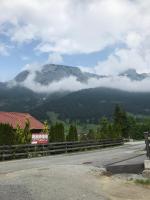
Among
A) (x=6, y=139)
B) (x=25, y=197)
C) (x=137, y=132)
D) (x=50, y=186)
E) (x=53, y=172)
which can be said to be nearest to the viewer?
(x=25, y=197)

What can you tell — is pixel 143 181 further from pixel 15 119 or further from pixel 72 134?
pixel 15 119

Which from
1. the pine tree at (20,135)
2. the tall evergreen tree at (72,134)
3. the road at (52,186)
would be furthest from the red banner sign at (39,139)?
the road at (52,186)

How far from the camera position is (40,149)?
35.3 meters

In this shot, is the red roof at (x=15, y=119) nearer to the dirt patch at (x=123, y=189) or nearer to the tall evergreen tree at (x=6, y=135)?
the tall evergreen tree at (x=6, y=135)

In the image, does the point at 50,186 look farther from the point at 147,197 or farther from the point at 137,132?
the point at 137,132

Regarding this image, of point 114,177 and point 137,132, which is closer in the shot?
point 114,177

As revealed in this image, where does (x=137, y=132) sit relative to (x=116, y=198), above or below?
above

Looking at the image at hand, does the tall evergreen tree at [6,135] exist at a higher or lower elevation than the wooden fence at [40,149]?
higher

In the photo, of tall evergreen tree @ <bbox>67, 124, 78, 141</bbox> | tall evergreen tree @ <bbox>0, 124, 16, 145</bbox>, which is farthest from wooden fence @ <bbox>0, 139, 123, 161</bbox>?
tall evergreen tree @ <bbox>67, 124, 78, 141</bbox>

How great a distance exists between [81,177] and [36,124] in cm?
4213

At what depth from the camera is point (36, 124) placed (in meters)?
57.5

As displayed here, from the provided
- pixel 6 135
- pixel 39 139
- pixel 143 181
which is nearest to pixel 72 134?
pixel 39 139

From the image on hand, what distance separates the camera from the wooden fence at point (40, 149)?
30.1 metres

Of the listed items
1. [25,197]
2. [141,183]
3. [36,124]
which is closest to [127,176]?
[141,183]
